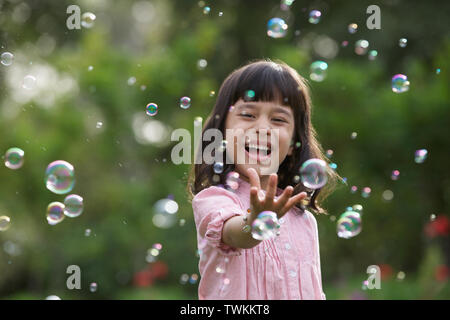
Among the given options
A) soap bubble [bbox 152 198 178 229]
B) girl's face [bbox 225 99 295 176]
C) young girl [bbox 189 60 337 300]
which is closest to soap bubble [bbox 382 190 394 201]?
soap bubble [bbox 152 198 178 229]

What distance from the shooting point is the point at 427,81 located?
684 cm

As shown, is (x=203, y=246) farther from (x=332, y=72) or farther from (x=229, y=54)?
(x=229, y=54)

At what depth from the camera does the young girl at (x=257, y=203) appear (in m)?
1.86

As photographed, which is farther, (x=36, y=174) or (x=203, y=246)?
(x=36, y=174)

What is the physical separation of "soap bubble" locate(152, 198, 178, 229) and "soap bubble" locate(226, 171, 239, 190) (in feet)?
13.0

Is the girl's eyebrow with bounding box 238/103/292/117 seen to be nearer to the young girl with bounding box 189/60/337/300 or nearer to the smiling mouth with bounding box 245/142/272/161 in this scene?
the young girl with bounding box 189/60/337/300

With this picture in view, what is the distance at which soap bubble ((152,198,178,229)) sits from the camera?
627 centimetres

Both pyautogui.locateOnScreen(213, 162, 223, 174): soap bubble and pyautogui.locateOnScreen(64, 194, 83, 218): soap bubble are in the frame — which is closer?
pyautogui.locateOnScreen(213, 162, 223, 174): soap bubble

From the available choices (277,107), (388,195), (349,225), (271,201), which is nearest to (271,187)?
(271,201)

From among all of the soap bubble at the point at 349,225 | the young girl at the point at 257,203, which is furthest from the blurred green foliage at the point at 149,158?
the young girl at the point at 257,203

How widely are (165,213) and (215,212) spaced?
15.6 feet
